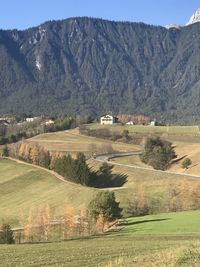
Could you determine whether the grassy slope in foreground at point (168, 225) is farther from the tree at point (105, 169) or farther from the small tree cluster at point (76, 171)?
the tree at point (105, 169)

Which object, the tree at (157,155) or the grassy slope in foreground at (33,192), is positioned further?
the tree at (157,155)

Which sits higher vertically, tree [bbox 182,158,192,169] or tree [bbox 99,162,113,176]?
tree [bbox 182,158,192,169]

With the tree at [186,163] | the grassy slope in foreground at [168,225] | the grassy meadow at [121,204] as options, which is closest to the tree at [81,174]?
the grassy meadow at [121,204]

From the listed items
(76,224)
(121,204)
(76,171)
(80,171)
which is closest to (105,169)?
(80,171)

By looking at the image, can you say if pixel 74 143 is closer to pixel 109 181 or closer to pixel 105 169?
pixel 105 169

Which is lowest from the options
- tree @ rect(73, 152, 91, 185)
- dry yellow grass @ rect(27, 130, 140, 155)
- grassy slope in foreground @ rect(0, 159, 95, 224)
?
grassy slope in foreground @ rect(0, 159, 95, 224)

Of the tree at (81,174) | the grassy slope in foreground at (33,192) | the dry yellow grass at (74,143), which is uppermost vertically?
the dry yellow grass at (74,143)

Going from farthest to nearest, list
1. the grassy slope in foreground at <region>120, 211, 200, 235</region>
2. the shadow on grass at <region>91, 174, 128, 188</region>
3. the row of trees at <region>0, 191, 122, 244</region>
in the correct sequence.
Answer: the shadow on grass at <region>91, 174, 128, 188</region>, the row of trees at <region>0, 191, 122, 244</region>, the grassy slope in foreground at <region>120, 211, 200, 235</region>

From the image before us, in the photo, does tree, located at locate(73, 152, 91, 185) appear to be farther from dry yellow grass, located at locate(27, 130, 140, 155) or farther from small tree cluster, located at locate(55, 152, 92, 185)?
dry yellow grass, located at locate(27, 130, 140, 155)

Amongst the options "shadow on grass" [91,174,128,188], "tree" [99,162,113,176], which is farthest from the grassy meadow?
"shadow on grass" [91,174,128,188]
